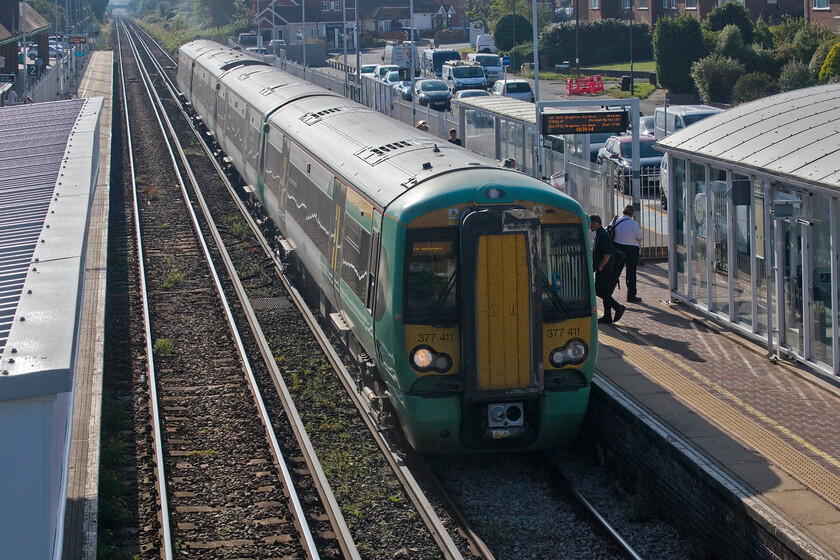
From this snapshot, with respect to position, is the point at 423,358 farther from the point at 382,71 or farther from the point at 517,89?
the point at 382,71

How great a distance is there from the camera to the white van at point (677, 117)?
25.6m

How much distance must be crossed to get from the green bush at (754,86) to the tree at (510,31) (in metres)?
28.2

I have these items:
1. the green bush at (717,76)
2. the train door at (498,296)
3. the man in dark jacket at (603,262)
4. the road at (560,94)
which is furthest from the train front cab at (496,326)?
the green bush at (717,76)

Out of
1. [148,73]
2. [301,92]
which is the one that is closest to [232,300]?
[301,92]

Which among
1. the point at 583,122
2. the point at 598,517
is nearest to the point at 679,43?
the point at 583,122

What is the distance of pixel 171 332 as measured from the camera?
14.3 meters

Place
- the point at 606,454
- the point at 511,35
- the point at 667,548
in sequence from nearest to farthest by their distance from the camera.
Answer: the point at 667,548 < the point at 606,454 < the point at 511,35

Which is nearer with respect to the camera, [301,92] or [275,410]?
[275,410]

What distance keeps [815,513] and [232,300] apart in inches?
408

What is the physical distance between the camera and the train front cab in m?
8.73

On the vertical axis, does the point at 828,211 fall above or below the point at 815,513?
above

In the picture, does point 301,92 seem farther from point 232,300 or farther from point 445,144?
point 445,144

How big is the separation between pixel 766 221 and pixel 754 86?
2848 centimetres

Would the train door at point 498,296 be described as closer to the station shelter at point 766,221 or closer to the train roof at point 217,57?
the station shelter at point 766,221
